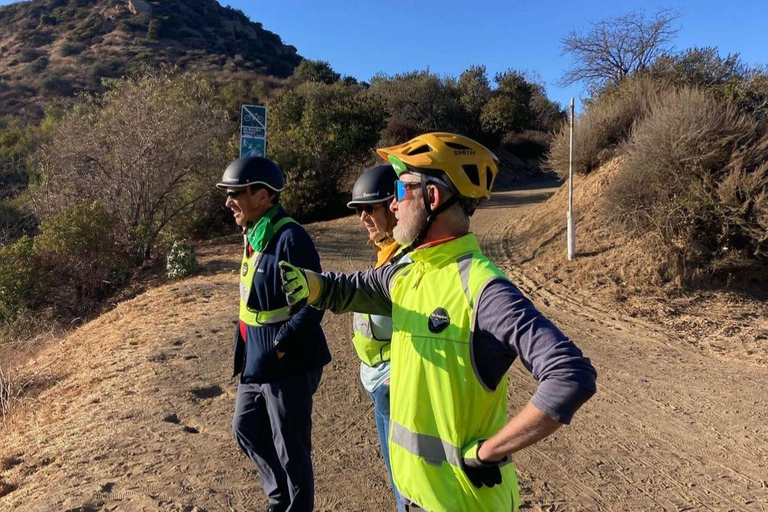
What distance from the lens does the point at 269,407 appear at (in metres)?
2.78

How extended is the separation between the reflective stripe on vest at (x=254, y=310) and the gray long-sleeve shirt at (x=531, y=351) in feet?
4.89

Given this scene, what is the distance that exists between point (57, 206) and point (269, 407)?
12404mm

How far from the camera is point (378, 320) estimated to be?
2.70 m

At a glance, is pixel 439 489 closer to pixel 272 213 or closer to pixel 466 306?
pixel 466 306

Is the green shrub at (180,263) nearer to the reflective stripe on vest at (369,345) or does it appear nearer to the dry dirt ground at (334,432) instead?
the dry dirt ground at (334,432)

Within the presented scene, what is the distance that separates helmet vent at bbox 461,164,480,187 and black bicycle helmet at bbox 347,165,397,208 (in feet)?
3.96

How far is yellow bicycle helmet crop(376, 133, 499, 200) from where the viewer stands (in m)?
1.71

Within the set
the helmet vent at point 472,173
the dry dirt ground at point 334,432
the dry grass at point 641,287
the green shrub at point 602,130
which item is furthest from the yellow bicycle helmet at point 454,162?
the green shrub at point 602,130

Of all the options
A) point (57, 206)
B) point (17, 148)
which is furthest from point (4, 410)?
Result: point (17, 148)

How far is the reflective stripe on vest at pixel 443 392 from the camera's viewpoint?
4.91 feet

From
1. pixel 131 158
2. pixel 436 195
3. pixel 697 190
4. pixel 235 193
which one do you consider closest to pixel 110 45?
pixel 131 158

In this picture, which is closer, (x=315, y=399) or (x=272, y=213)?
(x=272, y=213)

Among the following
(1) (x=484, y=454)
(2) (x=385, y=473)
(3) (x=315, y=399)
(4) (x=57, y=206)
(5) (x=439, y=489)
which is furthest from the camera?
(4) (x=57, y=206)

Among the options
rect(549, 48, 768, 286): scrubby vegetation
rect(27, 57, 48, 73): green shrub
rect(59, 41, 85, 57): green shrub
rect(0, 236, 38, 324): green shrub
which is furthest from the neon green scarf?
rect(59, 41, 85, 57): green shrub
